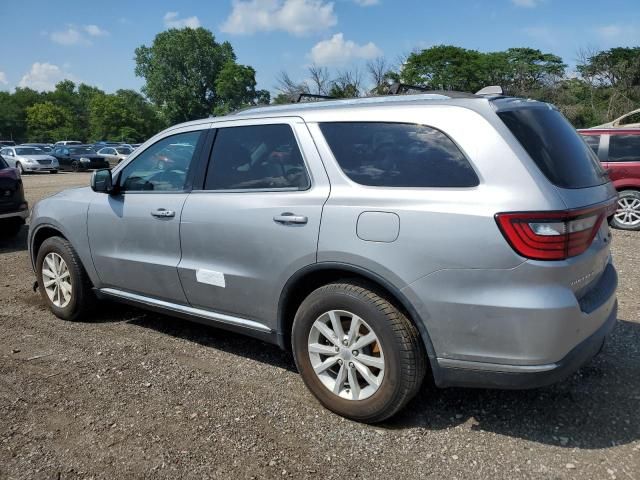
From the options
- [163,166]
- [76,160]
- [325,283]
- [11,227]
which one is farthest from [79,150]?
[325,283]

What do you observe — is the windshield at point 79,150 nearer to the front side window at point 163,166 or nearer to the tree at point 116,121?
the front side window at point 163,166

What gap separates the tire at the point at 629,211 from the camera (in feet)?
30.0

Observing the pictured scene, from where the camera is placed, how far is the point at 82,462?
8.89ft

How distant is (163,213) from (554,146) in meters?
2.54

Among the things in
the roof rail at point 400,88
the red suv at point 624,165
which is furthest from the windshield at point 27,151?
the roof rail at point 400,88

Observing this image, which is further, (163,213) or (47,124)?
(47,124)

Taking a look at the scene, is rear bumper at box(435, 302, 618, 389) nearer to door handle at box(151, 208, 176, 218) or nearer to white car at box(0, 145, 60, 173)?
door handle at box(151, 208, 176, 218)

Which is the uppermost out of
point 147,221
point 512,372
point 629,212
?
point 147,221

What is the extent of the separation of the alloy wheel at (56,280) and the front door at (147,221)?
500mm

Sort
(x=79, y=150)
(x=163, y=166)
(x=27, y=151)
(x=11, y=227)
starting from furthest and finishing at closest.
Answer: (x=79, y=150)
(x=27, y=151)
(x=11, y=227)
(x=163, y=166)

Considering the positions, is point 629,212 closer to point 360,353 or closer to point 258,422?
point 360,353

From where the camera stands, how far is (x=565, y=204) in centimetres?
248

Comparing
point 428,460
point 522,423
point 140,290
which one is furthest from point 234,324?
point 522,423

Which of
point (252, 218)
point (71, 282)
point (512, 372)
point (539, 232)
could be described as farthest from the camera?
point (71, 282)
